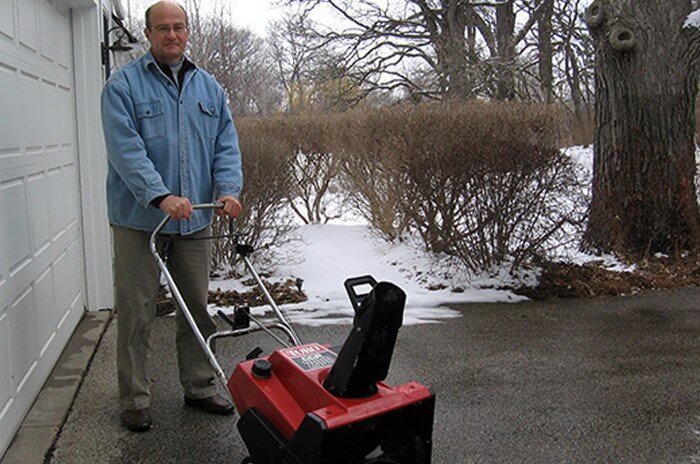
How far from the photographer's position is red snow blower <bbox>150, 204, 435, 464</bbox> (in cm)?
219

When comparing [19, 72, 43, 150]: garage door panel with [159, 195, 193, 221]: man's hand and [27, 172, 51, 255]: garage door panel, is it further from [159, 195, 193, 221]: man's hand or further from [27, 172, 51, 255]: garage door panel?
[159, 195, 193, 221]: man's hand

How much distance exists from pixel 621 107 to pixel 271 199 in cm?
369

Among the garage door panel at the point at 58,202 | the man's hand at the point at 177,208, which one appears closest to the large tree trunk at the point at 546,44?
the garage door panel at the point at 58,202

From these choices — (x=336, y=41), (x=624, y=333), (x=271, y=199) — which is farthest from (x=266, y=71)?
(x=624, y=333)

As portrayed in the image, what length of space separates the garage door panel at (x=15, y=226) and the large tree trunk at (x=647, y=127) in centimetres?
523

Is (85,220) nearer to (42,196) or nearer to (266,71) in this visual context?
(42,196)

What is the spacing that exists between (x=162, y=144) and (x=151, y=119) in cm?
12

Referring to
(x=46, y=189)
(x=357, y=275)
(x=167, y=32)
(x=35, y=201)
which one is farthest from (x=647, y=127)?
(x=35, y=201)

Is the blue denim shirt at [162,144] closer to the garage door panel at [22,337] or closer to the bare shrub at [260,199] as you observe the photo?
the garage door panel at [22,337]

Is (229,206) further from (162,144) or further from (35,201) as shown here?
(35,201)

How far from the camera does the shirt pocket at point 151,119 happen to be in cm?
315

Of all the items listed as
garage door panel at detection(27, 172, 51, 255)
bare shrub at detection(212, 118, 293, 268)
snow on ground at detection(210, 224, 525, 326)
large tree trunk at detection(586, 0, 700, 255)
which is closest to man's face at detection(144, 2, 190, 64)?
garage door panel at detection(27, 172, 51, 255)

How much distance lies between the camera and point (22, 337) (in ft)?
11.5

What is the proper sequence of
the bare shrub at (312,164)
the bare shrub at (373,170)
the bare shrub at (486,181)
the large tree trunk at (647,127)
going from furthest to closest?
1. the bare shrub at (312,164)
2. the bare shrub at (373,170)
3. the large tree trunk at (647,127)
4. the bare shrub at (486,181)
